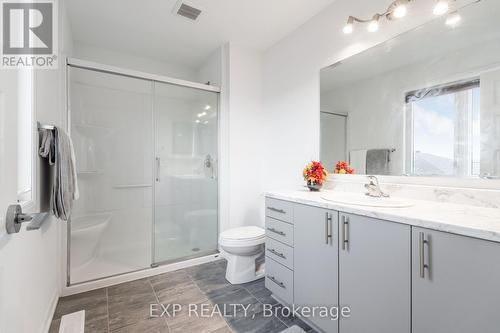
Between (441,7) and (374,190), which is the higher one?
(441,7)

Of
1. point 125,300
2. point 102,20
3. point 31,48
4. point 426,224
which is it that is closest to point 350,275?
point 426,224

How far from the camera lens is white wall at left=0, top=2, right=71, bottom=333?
2.77 feet

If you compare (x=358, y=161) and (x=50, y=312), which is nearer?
(x=50, y=312)

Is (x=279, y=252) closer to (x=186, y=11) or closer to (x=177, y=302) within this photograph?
(x=177, y=302)

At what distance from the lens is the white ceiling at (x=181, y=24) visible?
6.64ft

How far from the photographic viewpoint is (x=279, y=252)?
173 cm

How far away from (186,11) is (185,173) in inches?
64.6

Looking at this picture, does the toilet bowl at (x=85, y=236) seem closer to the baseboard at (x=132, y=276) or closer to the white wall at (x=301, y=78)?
the baseboard at (x=132, y=276)

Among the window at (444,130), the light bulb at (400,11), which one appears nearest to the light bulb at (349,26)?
the light bulb at (400,11)

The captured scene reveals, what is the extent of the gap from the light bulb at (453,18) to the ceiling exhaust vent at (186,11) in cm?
193

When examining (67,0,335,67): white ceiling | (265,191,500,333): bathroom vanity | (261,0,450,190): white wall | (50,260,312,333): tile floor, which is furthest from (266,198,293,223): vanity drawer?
(67,0,335,67): white ceiling

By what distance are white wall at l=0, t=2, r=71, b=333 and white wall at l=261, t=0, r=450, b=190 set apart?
6.62ft

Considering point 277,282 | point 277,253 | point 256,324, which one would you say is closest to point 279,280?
point 277,282

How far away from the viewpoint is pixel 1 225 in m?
0.63
